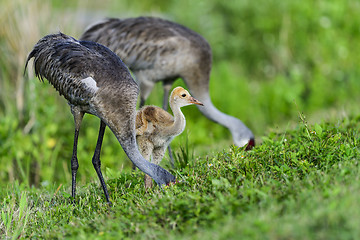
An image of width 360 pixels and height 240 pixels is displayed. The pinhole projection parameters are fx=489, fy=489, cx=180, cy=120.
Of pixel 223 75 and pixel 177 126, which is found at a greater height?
pixel 177 126

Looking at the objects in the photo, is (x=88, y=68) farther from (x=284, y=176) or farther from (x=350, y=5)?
(x=350, y=5)

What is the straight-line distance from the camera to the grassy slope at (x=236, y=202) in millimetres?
3039

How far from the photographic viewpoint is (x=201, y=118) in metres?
9.25

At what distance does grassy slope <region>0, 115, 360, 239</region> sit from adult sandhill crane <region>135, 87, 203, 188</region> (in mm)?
369

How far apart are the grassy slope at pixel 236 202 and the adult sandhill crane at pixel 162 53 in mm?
2122

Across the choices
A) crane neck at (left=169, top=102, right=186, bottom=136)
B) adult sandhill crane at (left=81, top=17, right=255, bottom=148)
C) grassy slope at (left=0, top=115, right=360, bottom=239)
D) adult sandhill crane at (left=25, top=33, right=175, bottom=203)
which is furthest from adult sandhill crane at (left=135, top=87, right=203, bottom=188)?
adult sandhill crane at (left=81, top=17, right=255, bottom=148)

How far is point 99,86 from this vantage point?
467 centimetres

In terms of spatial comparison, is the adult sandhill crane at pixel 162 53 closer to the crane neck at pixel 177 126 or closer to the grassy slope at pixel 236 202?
the grassy slope at pixel 236 202

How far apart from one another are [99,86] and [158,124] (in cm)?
67

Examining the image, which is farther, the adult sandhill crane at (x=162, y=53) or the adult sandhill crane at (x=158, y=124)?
the adult sandhill crane at (x=162, y=53)

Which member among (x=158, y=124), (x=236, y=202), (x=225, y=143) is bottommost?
(x=225, y=143)

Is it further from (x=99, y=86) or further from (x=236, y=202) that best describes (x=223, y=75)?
(x=236, y=202)

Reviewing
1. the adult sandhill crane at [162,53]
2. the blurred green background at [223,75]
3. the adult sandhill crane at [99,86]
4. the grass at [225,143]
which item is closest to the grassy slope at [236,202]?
the grass at [225,143]

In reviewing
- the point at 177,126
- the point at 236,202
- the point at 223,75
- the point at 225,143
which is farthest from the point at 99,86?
the point at 223,75
